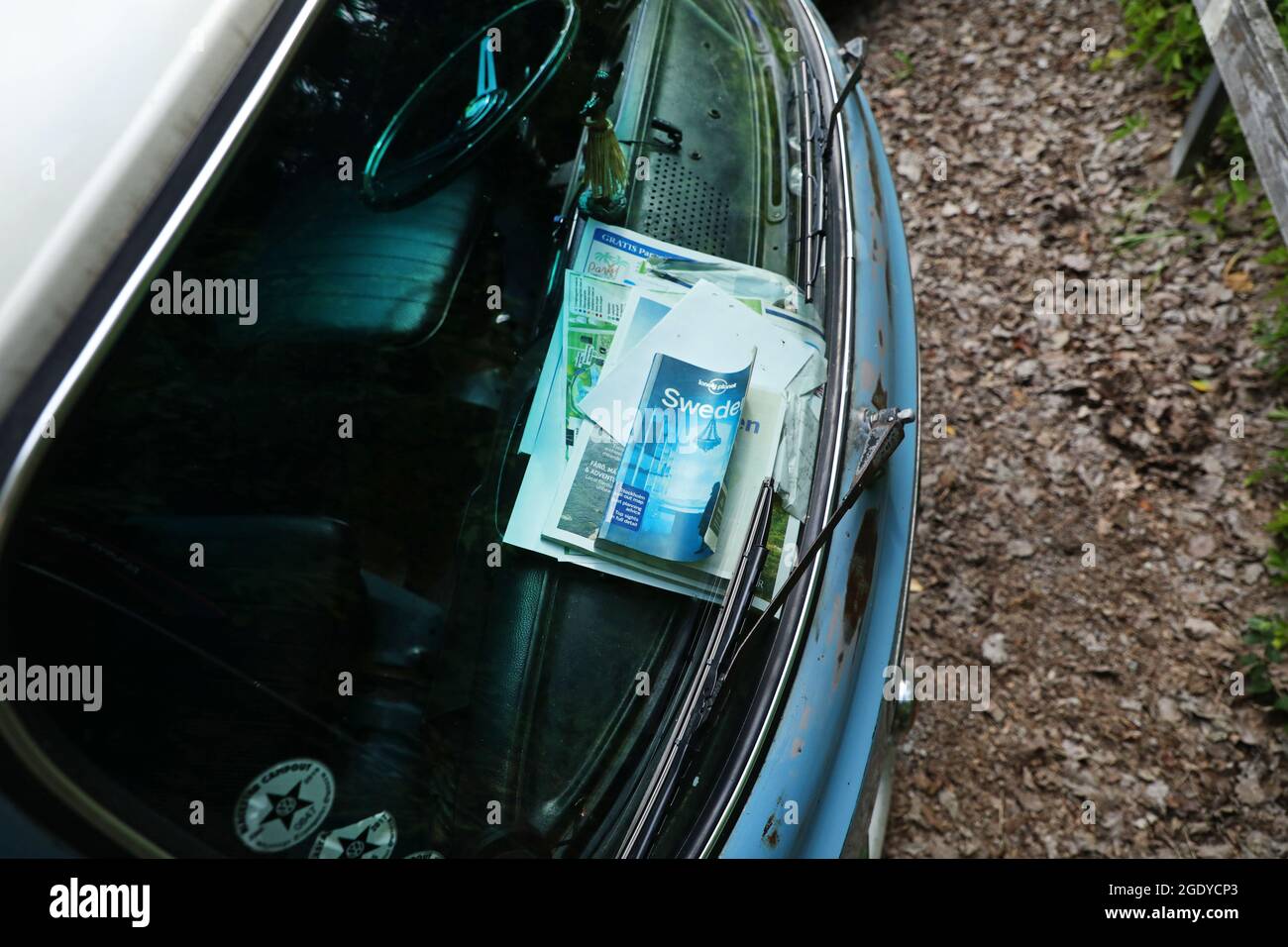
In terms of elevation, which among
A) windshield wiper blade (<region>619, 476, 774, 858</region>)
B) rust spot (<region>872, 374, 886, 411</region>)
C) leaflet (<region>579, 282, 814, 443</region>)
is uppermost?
leaflet (<region>579, 282, 814, 443</region>)

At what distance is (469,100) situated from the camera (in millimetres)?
1760

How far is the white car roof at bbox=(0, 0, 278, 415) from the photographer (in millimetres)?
1017

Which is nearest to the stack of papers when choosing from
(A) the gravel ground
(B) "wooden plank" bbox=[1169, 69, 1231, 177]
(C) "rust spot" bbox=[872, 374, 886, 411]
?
(C) "rust spot" bbox=[872, 374, 886, 411]

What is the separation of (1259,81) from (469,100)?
223 centimetres

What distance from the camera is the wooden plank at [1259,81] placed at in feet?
7.09

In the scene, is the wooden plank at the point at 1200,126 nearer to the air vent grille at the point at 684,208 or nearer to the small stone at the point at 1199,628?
the small stone at the point at 1199,628

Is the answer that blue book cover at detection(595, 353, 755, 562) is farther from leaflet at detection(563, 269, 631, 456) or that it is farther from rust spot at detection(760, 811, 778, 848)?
rust spot at detection(760, 811, 778, 848)

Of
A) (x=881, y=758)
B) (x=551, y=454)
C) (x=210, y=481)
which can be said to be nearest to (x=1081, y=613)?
(x=881, y=758)

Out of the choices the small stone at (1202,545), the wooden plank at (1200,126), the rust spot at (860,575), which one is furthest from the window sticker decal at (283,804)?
the wooden plank at (1200,126)

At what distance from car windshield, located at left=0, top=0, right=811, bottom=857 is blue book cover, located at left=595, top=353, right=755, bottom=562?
3.2 inches

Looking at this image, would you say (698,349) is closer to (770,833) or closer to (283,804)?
(770,833)

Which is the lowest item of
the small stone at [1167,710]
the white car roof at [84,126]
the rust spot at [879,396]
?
the small stone at [1167,710]

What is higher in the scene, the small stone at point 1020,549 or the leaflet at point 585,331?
the leaflet at point 585,331
